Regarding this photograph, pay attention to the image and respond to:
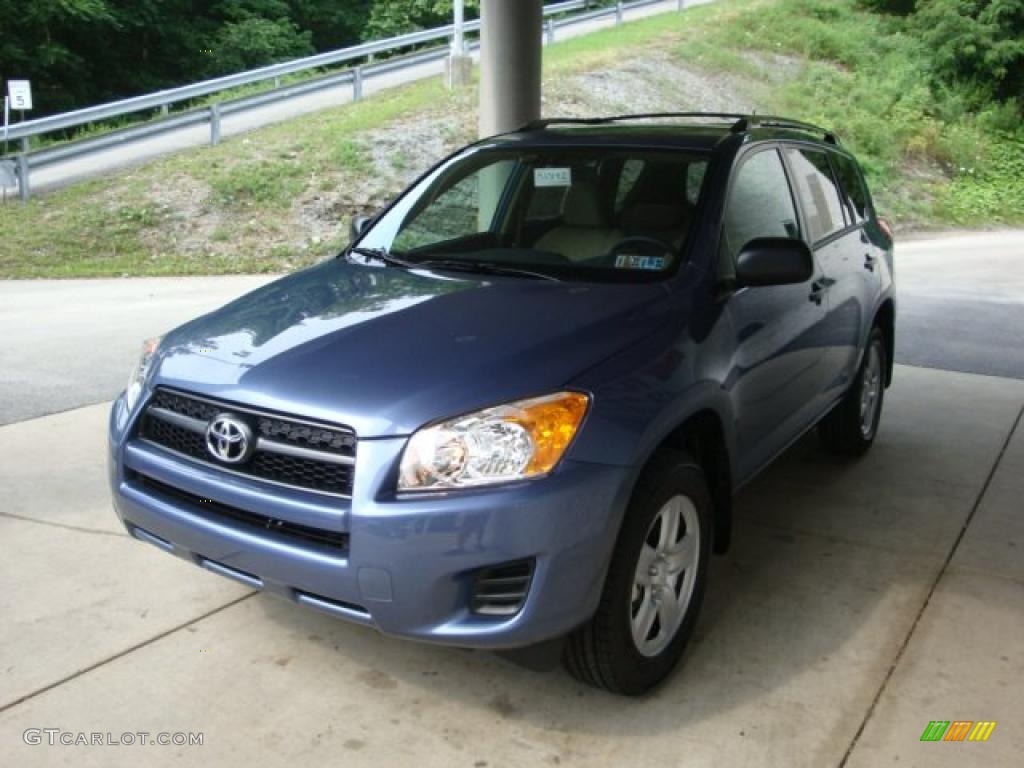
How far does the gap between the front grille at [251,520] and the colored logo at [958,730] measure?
176 centimetres

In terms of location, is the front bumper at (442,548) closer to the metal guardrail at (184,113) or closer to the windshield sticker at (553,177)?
the windshield sticker at (553,177)

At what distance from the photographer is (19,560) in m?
4.04

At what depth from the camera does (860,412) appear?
5238 mm

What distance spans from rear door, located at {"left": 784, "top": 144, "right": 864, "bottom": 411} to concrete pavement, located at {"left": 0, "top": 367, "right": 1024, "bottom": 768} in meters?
0.70

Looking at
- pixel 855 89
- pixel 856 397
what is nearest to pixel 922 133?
pixel 855 89

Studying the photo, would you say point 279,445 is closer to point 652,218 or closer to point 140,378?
point 140,378

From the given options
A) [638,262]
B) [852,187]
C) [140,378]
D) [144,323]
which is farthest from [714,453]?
[144,323]

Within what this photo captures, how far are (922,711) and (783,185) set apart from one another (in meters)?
2.22

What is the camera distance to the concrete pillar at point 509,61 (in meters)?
7.33

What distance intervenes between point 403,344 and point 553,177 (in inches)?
56.9

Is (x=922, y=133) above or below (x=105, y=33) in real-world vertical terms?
below

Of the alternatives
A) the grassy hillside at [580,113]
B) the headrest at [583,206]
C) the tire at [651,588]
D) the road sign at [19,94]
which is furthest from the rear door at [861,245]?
the road sign at [19,94]

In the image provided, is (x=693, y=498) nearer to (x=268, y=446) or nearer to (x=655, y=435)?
(x=655, y=435)

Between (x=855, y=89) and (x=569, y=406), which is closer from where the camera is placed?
(x=569, y=406)
